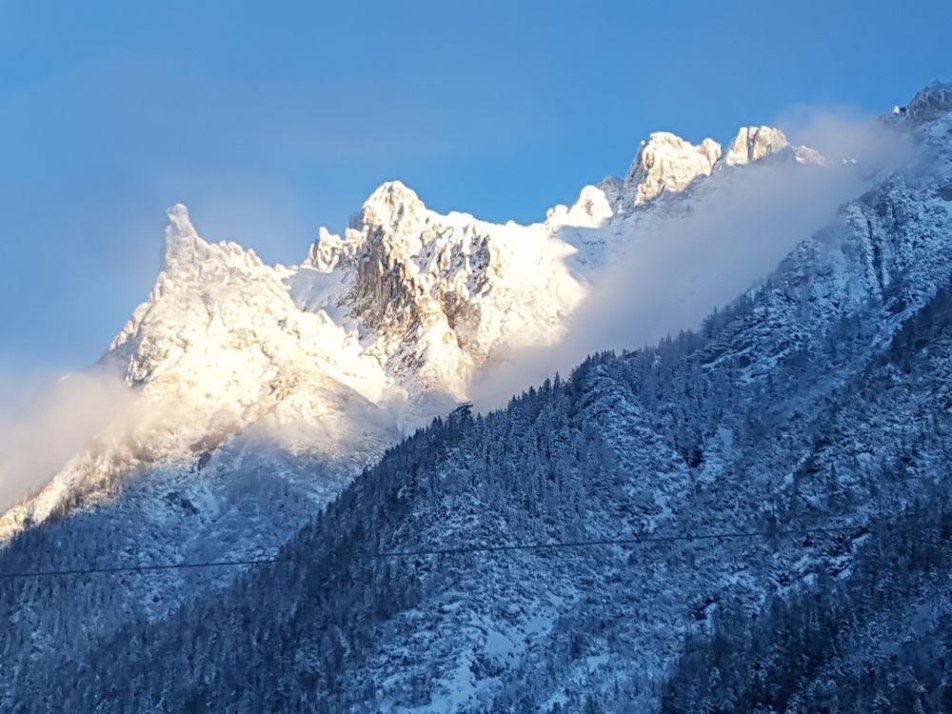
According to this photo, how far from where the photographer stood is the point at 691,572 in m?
186

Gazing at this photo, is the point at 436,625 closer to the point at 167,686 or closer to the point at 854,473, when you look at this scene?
the point at 167,686

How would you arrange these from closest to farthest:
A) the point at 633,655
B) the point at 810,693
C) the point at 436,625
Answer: the point at 810,693 → the point at 633,655 → the point at 436,625

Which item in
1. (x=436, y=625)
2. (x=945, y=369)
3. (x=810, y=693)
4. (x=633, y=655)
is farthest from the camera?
(x=945, y=369)

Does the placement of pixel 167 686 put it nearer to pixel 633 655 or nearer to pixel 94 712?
pixel 94 712

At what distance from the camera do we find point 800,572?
177125 mm

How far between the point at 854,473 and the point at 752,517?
44.8ft

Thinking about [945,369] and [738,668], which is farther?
[945,369]

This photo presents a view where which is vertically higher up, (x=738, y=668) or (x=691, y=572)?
(x=691, y=572)

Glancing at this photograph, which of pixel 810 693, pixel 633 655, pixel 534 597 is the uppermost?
pixel 534 597

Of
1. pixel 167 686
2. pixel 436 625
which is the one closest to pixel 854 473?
pixel 436 625

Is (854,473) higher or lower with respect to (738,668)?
higher

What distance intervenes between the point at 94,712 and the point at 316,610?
31715mm

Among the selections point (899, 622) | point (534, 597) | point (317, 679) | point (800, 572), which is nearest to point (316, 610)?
point (317, 679)

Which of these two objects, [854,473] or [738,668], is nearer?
[738,668]
